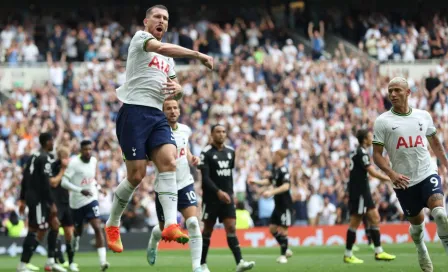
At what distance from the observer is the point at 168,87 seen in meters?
12.5

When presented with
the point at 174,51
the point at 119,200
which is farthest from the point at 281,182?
the point at 174,51

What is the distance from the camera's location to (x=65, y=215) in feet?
69.3

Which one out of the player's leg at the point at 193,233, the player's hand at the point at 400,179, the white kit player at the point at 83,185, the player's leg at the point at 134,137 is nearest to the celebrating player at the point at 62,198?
the white kit player at the point at 83,185

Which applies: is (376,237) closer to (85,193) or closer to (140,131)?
(85,193)

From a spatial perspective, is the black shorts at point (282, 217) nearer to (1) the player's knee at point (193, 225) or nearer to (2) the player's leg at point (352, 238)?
(2) the player's leg at point (352, 238)

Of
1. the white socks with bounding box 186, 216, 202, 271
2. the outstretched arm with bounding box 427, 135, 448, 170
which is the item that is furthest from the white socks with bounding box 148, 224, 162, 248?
the outstretched arm with bounding box 427, 135, 448, 170

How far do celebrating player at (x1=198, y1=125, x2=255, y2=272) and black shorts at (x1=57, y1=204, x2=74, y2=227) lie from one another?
13.2 feet

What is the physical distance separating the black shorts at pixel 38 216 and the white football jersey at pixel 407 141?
739 cm

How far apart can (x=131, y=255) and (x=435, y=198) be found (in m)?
12.8

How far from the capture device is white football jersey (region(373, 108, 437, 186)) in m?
14.7

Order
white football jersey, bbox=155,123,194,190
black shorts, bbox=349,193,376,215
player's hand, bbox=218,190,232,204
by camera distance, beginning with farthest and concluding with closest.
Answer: black shorts, bbox=349,193,376,215 → player's hand, bbox=218,190,232,204 → white football jersey, bbox=155,123,194,190

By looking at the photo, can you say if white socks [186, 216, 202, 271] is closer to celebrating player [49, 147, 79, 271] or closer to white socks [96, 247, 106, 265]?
white socks [96, 247, 106, 265]

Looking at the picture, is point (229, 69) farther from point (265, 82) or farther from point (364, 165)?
point (364, 165)

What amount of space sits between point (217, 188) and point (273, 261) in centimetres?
417
